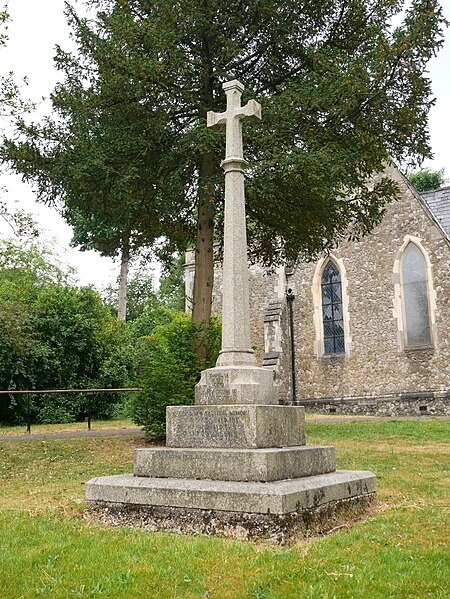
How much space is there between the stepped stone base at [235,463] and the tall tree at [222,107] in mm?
6038

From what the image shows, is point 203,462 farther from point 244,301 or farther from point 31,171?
point 31,171

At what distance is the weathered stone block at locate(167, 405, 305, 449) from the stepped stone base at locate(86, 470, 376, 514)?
0.45m

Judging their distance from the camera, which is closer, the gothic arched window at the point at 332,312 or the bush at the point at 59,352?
the bush at the point at 59,352

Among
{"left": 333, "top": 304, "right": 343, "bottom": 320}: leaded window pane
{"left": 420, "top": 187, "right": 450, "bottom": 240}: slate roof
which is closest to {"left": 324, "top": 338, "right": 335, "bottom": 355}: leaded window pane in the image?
{"left": 333, "top": 304, "right": 343, "bottom": 320}: leaded window pane

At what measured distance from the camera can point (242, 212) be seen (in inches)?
273

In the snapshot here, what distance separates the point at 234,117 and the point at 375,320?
1543 cm

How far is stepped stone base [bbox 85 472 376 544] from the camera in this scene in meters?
5.00

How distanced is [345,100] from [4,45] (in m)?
6.72

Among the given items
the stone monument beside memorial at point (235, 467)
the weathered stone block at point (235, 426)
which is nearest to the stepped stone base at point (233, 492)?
the stone monument beside memorial at point (235, 467)

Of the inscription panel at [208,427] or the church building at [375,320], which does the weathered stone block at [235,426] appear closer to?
the inscription panel at [208,427]

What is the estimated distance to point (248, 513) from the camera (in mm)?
5094

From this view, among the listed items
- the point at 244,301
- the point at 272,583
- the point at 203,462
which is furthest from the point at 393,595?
the point at 244,301

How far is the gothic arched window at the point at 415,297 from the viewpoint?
20.9m

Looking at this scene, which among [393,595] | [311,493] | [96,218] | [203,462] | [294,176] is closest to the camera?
[393,595]
